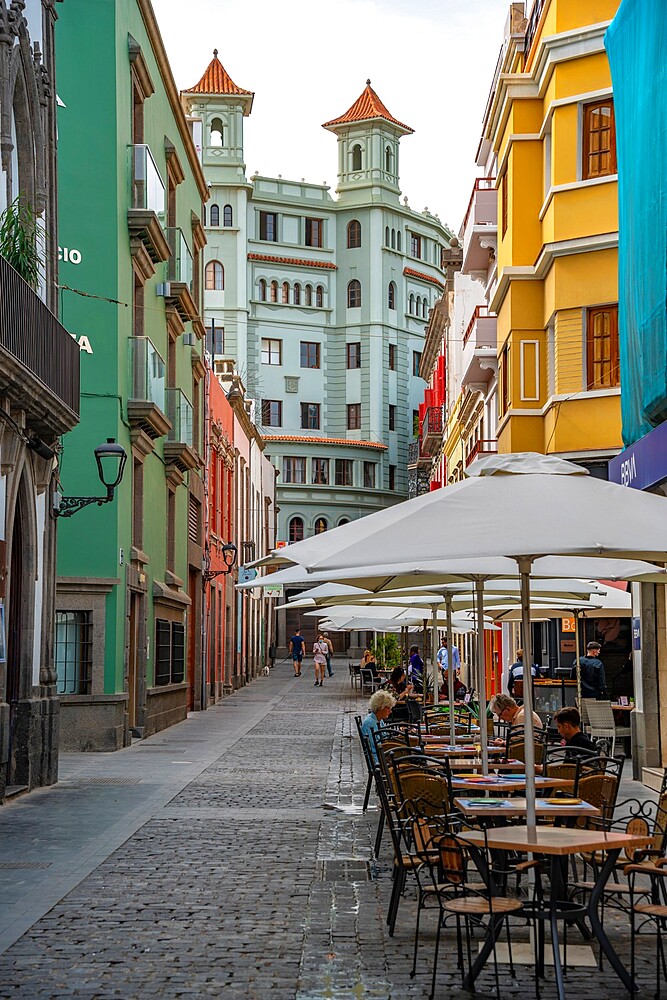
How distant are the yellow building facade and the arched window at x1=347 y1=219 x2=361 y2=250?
189ft

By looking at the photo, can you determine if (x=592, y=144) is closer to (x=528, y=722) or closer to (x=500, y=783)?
(x=500, y=783)

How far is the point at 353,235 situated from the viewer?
276ft

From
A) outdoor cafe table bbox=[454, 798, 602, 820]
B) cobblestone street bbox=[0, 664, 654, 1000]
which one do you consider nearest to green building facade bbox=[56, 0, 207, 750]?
cobblestone street bbox=[0, 664, 654, 1000]

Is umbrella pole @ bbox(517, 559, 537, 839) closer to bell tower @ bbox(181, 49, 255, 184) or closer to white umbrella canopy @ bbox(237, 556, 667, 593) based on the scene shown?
white umbrella canopy @ bbox(237, 556, 667, 593)

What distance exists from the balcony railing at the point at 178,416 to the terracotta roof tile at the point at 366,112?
193 ft

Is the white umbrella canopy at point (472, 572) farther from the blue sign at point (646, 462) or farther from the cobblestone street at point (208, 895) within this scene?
the blue sign at point (646, 462)

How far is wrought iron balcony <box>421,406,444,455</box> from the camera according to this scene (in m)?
58.0

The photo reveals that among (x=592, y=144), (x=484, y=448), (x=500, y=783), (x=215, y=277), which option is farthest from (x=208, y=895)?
(x=215, y=277)

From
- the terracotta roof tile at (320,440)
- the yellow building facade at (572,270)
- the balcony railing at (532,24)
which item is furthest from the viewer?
the terracotta roof tile at (320,440)

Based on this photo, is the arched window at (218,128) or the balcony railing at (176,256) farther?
the arched window at (218,128)

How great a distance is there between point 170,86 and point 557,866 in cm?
2451

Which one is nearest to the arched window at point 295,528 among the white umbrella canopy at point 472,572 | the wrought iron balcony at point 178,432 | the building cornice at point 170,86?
the building cornice at point 170,86

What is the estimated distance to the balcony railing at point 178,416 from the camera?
28606 millimetres

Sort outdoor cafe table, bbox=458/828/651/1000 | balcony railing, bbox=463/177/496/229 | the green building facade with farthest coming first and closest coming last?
balcony railing, bbox=463/177/496/229 < the green building facade < outdoor cafe table, bbox=458/828/651/1000
